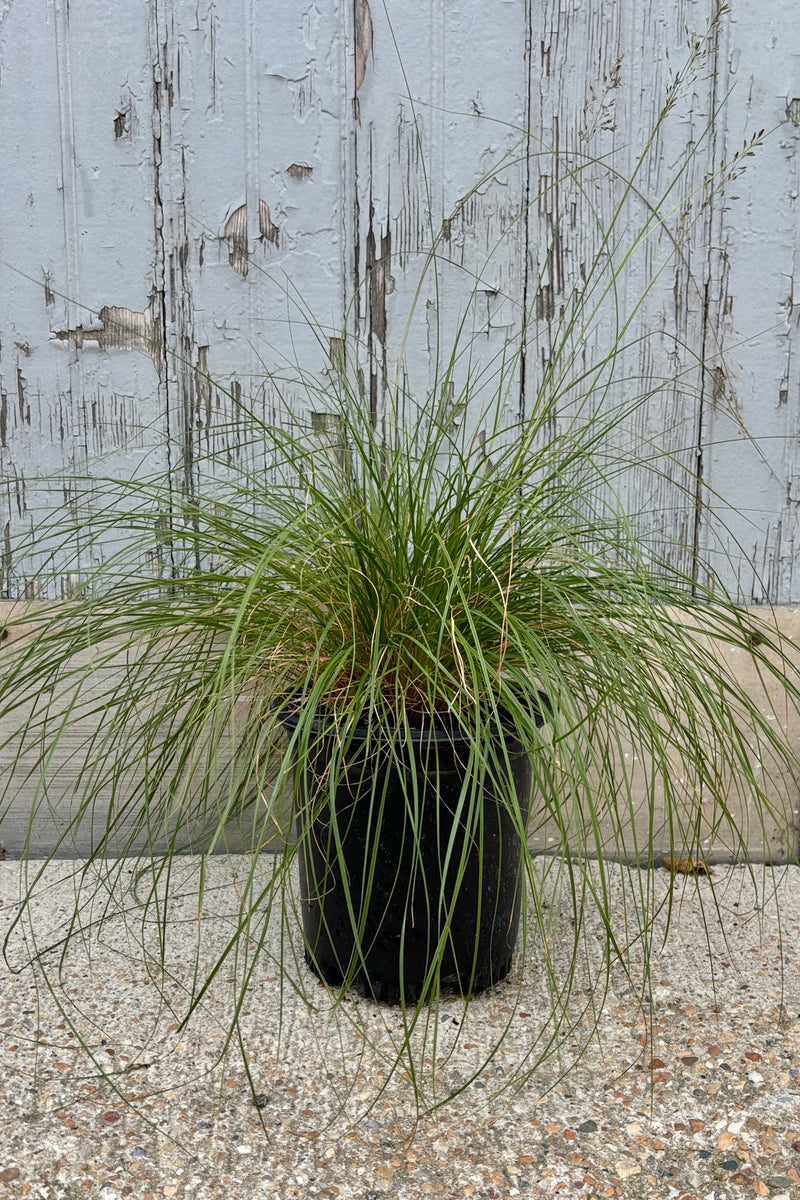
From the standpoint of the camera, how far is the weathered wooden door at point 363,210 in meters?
1.68

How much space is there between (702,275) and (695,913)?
1067 mm

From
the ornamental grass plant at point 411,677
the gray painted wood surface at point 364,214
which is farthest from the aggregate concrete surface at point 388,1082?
the gray painted wood surface at point 364,214

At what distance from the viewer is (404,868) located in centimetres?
124

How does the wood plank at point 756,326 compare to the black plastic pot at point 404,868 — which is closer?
the black plastic pot at point 404,868

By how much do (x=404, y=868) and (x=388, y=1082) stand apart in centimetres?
24

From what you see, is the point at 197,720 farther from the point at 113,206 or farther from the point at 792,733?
the point at 792,733

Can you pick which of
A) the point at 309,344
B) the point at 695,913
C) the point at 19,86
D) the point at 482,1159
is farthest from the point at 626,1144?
the point at 19,86

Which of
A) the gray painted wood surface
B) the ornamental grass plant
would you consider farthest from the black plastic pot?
the gray painted wood surface

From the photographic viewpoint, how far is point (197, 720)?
127 centimetres

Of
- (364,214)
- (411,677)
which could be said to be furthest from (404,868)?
(364,214)

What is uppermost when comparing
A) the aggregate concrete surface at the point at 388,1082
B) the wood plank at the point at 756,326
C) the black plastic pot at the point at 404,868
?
the wood plank at the point at 756,326

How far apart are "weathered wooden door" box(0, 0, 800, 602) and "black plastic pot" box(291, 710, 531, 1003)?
69 cm

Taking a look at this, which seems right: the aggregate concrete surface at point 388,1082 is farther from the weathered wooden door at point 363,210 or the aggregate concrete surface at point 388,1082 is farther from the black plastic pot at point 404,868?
the weathered wooden door at point 363,210

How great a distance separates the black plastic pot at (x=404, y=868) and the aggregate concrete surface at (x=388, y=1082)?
7cm
